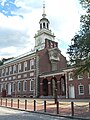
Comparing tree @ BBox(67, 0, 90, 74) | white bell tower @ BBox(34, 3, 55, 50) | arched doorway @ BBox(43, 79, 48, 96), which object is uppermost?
white bell tower @ BBox(34, 3, 55, 50)

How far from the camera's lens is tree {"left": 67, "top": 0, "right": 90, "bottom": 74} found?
20.2 metres

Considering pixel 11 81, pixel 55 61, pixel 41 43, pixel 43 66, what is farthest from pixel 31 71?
pixel 41 43

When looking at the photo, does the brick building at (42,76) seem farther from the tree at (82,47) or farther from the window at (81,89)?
the tree at (82,47)

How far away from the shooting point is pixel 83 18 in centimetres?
2166

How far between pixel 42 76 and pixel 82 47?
2937 centimetres

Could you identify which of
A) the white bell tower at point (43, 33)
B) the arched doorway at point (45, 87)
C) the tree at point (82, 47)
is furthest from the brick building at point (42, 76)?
the tree at point (82, 47)

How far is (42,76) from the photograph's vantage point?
49312 mm

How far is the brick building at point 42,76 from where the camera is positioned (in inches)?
1706

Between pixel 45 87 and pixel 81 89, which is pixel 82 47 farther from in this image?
pixel 45 87

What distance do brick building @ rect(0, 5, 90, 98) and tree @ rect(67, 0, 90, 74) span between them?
18314mm

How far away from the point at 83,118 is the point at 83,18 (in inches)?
412

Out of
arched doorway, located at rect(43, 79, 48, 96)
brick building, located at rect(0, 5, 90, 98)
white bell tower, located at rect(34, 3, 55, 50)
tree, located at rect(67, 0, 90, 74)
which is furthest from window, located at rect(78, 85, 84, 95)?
white bell tower, located at rect(34, 3, 55, 50)

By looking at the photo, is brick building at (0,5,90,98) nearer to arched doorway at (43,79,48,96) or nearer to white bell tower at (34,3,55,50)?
arched doorway at (43,79,48,96)

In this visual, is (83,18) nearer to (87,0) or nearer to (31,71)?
(87,0)
